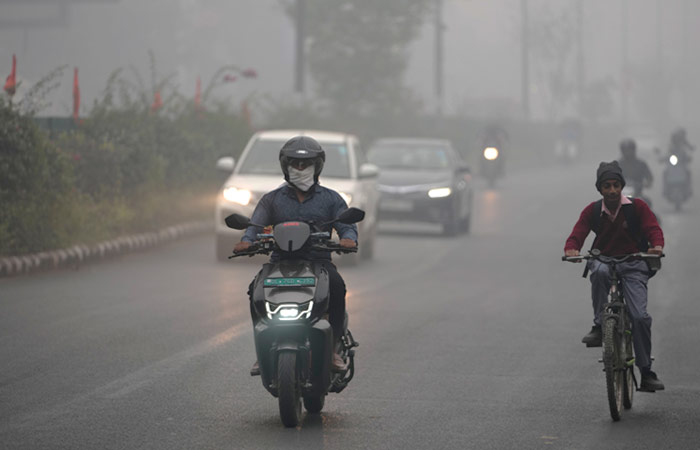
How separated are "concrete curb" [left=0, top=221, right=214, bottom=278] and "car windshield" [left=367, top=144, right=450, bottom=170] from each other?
4374mm

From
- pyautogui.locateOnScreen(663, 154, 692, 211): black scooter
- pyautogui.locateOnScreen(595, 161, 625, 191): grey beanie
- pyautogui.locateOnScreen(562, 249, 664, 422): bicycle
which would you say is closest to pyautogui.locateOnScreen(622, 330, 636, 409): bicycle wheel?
pyautogui.locateOnScreen(562, 249, 664, 422): bicycle

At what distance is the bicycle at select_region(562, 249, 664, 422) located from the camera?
8.62 m

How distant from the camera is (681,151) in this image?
31734mm

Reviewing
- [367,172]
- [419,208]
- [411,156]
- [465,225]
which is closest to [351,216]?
[367,172]

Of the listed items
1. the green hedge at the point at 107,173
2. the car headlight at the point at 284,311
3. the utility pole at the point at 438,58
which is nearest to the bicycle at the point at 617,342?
the car headlight at the point at 284,311

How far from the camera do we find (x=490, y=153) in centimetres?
4441

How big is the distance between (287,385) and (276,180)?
11.6m

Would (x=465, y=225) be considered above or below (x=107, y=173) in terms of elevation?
below

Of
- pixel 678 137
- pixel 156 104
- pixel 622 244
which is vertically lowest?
pixel 622 244

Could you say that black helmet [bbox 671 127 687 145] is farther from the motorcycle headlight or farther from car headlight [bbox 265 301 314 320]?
car headlight [bbox 265 301 314 320]

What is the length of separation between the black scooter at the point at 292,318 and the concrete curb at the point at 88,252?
897 centimetres

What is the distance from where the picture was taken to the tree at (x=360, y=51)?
48.7 metres

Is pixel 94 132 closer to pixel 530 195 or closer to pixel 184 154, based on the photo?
pixel 184 154

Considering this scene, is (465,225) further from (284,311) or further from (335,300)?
(284,311)
